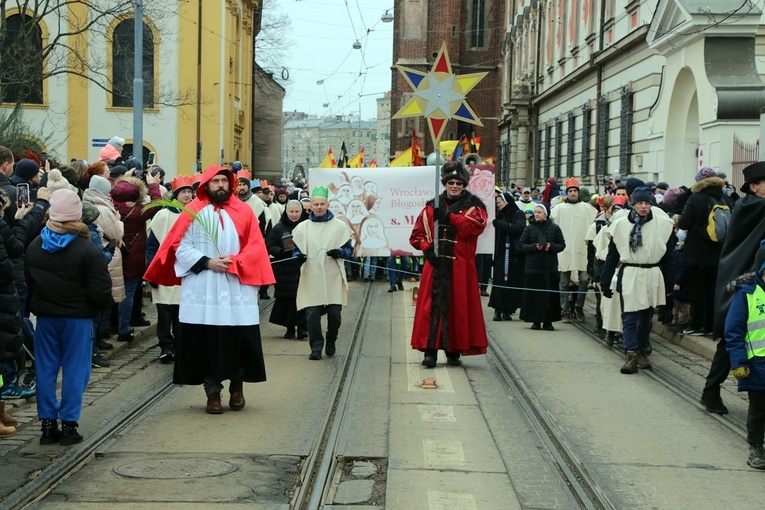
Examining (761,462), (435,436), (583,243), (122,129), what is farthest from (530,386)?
(122,129)

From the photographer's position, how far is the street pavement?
6723 millimetres

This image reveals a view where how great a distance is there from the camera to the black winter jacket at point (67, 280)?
7.91 m

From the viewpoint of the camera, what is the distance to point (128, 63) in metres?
41.4

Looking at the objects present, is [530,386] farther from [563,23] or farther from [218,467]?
[563,23]

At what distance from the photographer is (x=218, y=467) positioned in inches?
285

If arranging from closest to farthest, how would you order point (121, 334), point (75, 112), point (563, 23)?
point (121, 334)
point (563, 23)
point (75, 112)

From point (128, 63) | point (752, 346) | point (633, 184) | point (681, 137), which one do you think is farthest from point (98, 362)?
point (128, 63)

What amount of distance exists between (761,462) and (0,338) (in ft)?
17.0

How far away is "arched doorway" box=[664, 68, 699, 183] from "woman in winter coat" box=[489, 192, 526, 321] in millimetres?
6951

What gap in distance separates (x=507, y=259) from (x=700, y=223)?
14.3 feet

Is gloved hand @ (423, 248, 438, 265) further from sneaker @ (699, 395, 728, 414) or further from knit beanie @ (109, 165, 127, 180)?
knit beanie @ (109, 165, 127, 180)

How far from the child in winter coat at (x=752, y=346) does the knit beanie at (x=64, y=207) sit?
15.1 ft

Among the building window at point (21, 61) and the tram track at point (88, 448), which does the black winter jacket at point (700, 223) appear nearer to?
the tram track at point (88, 448)

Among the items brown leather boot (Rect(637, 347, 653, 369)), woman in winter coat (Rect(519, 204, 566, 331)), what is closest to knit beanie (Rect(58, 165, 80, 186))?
brown leather boot (Rect(637, 347, 653, 369))
